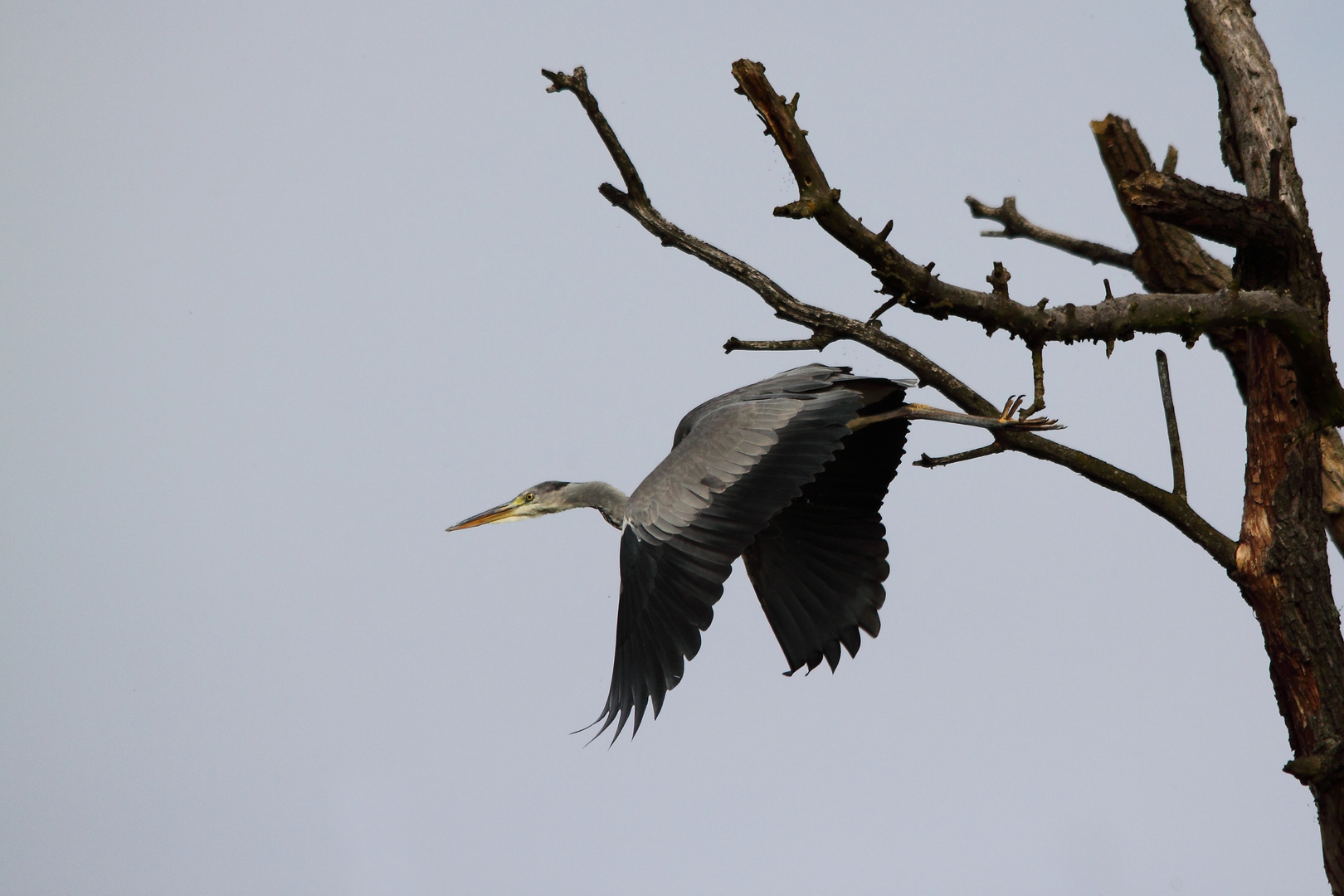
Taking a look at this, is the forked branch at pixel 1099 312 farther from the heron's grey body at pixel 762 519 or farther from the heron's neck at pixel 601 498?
the heron's neck at pixel 601 498

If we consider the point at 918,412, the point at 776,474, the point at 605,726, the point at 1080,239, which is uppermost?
the point at 1080,239

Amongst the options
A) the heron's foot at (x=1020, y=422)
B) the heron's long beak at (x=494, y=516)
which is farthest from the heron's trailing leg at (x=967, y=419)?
the heron's long beak at (x=494, y=516)

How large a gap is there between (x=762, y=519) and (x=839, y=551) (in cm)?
99

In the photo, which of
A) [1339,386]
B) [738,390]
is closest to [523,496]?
[738,390]

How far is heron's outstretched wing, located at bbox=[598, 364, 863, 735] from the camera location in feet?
13.0

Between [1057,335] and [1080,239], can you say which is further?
[1080,239]

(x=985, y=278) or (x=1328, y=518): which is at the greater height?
(x=985, y=278)

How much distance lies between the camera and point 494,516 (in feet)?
18.0

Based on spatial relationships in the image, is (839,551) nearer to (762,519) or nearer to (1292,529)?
(762,519)

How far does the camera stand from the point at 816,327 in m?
4.80

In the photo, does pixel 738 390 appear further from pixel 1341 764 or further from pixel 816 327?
pixel 1341 764

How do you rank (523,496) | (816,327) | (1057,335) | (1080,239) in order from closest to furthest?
(1057,335)
(816,327)
(523,496)
(1080,239)

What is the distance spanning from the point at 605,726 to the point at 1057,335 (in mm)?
2199

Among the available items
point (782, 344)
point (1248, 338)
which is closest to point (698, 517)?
point (782, 344)
